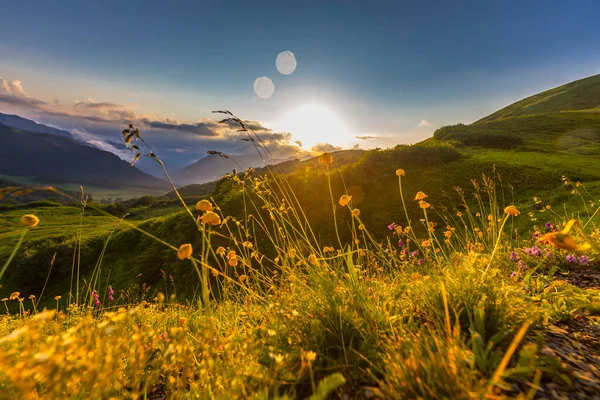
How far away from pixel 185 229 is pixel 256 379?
15052 millimetres

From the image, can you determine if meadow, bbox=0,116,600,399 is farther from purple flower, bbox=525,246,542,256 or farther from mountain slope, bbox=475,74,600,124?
mountain slope, bbox=475,74,600,124

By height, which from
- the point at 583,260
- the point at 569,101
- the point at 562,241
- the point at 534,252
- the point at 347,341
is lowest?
the point at 583,260

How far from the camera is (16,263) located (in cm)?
2036

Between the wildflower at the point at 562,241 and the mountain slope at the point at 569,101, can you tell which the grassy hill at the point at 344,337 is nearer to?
the wildflower at the point at 562,241

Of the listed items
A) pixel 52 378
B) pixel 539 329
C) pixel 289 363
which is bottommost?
pixel 539 329

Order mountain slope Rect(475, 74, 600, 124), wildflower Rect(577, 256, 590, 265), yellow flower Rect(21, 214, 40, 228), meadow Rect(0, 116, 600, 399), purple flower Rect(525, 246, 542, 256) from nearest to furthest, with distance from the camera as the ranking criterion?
1. meadow Rect(0, 116, 600, 399)
2. yellow flower Rect(21, 214, 40, 228)
3. wildflower Rect(577, 256, 590, 265)
4. purple flower Rect(525, 246, 542, 256)
5. mountain slope Rect(475, 74, 600, 124)

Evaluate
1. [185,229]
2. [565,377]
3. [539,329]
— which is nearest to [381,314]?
[565,377]

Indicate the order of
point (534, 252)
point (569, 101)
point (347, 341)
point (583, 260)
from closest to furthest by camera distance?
point (347, 341), point (583, 260), point (534, 252), point (569, 101)

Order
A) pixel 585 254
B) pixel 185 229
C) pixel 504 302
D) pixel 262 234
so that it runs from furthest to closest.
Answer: pixel 185 229
pixel 262 234
pixel 585 254
pixel 504 302

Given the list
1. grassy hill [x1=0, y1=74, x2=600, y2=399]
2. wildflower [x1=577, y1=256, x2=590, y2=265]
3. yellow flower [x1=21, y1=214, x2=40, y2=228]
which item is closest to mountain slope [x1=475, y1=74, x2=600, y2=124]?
wildflower [x1=577, y1=256, x2=590, y2=265]

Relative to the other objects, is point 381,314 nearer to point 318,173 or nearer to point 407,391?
point 407,391

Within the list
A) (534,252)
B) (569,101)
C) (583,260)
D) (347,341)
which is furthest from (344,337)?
(569,101)

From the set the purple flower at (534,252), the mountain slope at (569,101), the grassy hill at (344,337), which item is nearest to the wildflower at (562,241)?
Result: the grassy hill at (344,337)

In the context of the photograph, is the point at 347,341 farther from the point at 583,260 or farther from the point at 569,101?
the point at 569,101
